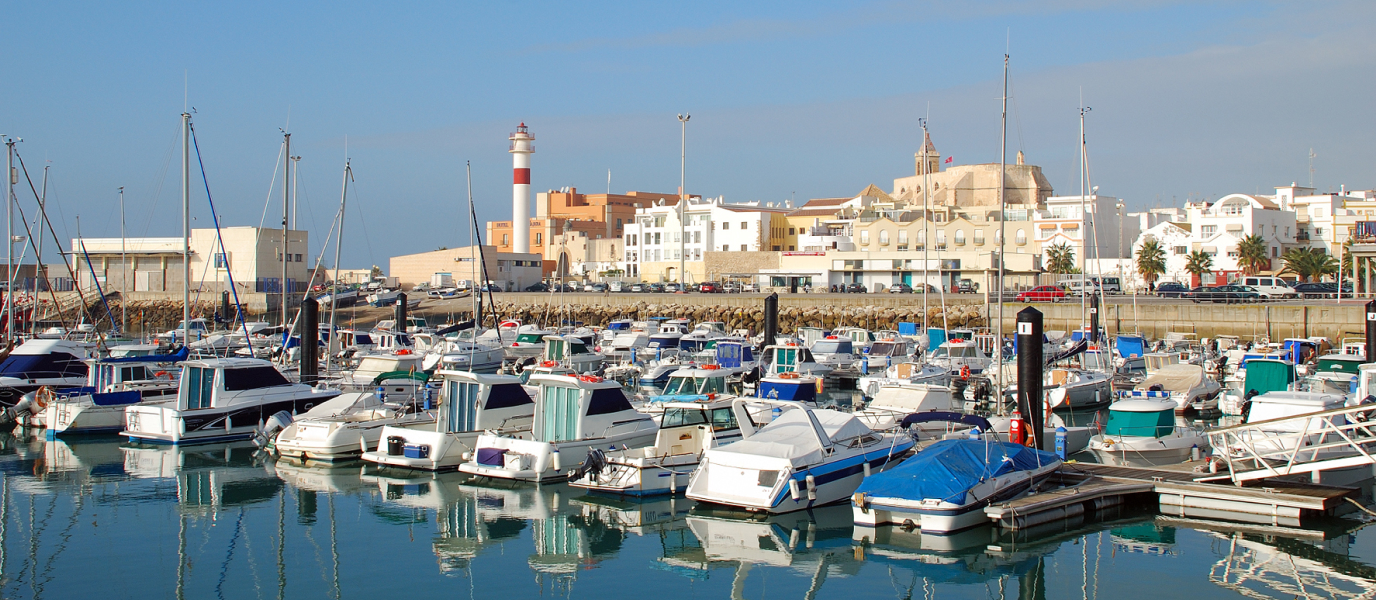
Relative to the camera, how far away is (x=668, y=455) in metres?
18.6

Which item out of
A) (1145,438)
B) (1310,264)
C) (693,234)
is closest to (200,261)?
(693,234)

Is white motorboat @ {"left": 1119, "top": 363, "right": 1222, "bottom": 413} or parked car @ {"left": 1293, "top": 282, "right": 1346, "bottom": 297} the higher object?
parked car @ {"left": 1293, "top": 282, "right": 1346, "bottom": 297}

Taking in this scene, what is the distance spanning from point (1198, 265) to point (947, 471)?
60443mm

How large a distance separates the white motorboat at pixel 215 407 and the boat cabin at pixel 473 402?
5395 mm

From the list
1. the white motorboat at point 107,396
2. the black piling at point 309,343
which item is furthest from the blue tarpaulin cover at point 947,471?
the black piling at point 309,343

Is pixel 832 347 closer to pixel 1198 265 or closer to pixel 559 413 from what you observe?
pixel 559 413

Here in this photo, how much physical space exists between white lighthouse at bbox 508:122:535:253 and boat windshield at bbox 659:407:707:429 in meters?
81.0

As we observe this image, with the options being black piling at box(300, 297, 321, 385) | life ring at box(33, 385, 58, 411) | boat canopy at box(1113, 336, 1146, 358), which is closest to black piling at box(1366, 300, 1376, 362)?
boat canopy at box(1113, 336, 1146, 358)

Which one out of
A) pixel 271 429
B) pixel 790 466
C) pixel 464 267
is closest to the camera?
pixel 790 466

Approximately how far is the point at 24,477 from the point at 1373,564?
21480 mm

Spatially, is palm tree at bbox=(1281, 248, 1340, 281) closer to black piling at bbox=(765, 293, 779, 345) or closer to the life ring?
black piling at bbox=(765, 293, 779, 345)

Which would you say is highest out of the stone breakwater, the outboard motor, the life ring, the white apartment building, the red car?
the white apartment building

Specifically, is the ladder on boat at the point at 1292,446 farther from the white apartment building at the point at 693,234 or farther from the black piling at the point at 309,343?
the white apartment building at the point at 693,234

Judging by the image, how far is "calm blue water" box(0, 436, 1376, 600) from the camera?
13.4 meters
